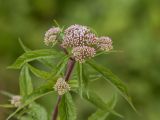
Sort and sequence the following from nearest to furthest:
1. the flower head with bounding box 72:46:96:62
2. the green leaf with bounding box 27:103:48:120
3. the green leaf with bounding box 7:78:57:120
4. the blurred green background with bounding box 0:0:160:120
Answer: the flower head with bounding box 72:46:96:62, the green leaf with bounding box 7:78:57:120, the green leaf with bounding box 27:103:48:120, the blurred green background with bounding box 0:0:160:120

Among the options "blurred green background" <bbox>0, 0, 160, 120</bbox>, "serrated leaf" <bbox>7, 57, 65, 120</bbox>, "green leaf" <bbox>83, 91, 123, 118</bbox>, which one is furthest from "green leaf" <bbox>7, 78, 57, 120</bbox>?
"blurred green background" <bbox>0, 0, 160, 120</bbox>

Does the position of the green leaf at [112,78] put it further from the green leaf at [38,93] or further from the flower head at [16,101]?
the flower head at [16,101]

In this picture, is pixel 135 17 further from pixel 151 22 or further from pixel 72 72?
pixel 72 72

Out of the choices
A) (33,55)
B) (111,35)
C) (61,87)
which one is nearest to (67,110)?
(61,87)

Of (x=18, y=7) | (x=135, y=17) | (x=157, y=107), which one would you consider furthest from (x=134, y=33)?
(x=18, y=7)

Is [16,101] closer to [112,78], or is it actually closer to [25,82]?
[25,82]

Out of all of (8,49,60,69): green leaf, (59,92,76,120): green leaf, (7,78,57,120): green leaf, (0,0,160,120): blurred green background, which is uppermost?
(0,0,160,120): blurred green background

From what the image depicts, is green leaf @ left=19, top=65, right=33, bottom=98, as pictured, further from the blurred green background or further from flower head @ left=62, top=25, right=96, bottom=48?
the blurred green background

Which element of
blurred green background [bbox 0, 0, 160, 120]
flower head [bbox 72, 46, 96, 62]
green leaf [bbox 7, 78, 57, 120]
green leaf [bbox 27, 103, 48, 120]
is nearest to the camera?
flower head [bbox 72, 46, 96, 62]

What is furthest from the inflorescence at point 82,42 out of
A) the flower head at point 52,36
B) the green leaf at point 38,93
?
the green leaf at point 38,93
